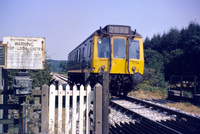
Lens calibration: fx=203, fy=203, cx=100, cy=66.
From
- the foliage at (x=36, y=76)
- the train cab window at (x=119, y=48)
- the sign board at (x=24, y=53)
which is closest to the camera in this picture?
the sign board at (x=24, y=53)

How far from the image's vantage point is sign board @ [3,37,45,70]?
Answer: 3.94 m

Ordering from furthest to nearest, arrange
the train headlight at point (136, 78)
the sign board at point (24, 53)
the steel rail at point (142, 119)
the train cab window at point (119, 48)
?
1. the train cab window at point (119, 48)
2. the train headlight at point (136, 78)
3. the steel rail at point (142, 119)
4. the sign board at point (24, 53)

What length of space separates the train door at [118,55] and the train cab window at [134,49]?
0.32 meters

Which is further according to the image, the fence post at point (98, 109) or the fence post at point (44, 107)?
the fence post at point (98, 109)

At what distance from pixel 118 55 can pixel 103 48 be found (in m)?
0.85

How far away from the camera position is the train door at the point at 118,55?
10.2 metres

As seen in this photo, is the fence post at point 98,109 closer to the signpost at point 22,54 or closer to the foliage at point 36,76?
the signpost at point 22,54

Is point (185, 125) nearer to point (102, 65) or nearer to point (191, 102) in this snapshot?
point (102, 65)

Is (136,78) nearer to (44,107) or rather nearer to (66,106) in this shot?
(66,106)

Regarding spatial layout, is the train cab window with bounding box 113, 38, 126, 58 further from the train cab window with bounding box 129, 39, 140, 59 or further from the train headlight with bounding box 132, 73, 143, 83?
the train headlight with bounding box 132, 73, 143, 83

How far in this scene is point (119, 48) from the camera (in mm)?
10461

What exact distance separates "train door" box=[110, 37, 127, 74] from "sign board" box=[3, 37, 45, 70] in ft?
20.9

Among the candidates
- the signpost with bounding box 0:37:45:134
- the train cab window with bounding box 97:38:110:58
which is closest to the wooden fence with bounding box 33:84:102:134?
the signpost with bounding box 0:37:45:134

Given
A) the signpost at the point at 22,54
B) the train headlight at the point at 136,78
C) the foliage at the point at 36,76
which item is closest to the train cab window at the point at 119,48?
the train headlight at the point at 136,78
